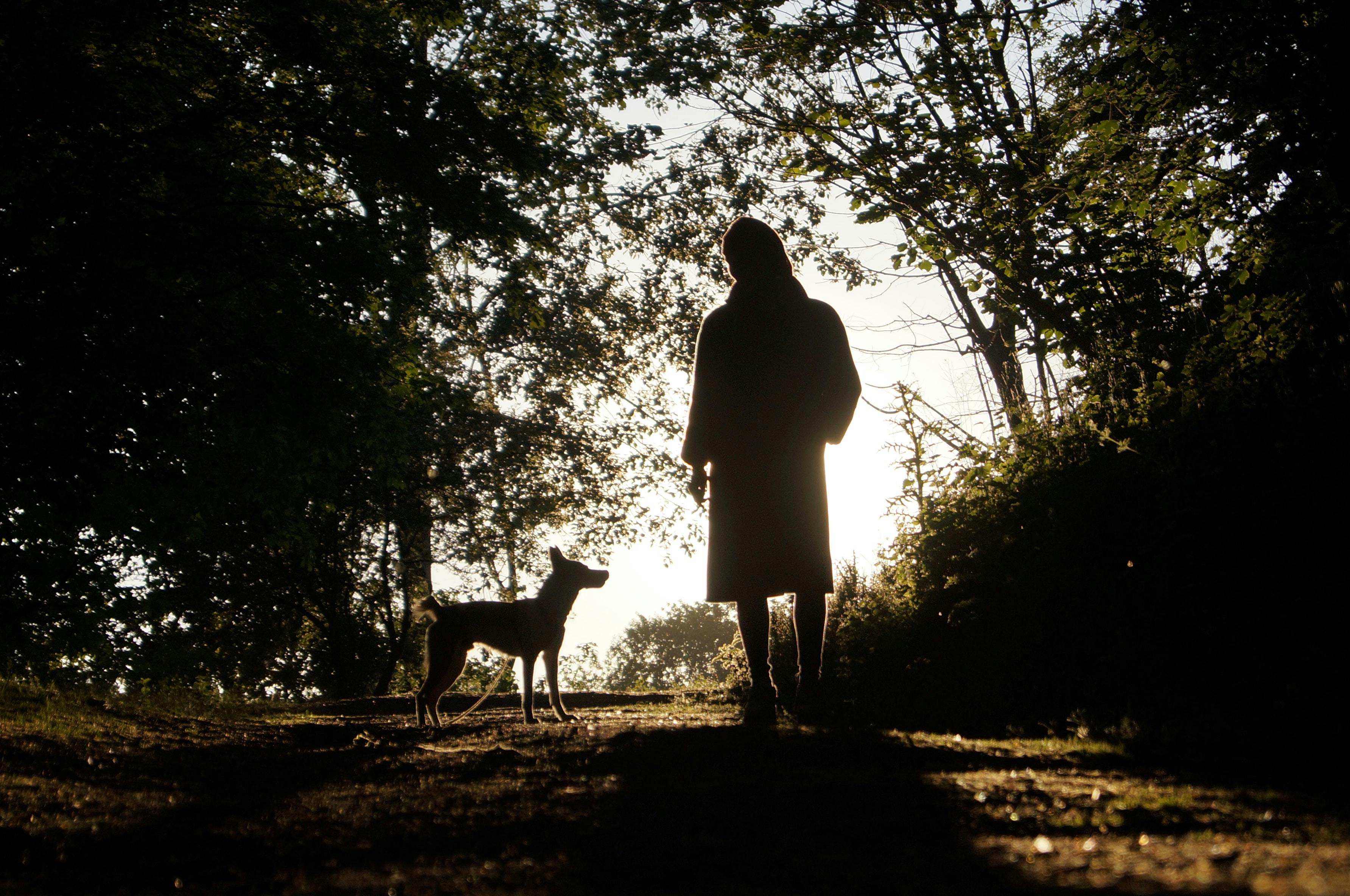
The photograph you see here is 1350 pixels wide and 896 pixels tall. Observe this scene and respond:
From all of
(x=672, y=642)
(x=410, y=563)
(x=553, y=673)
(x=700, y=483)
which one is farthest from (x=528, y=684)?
(x=672, y=642)

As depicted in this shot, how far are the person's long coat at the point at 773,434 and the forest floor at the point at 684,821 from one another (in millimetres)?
912

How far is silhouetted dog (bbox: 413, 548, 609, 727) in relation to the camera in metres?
7.68

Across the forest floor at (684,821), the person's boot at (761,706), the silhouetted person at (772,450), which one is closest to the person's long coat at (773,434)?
the silhouetted person at (772,450)

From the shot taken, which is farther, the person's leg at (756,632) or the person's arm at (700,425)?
the person's arm at (700,425)

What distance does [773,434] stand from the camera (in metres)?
5.25

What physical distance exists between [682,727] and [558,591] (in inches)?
138

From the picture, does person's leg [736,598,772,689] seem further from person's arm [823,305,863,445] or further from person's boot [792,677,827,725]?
person's arm [823,305,863,445]

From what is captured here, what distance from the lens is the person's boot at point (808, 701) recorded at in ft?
16.7

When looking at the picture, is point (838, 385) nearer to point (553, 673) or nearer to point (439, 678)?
point (553, 673)

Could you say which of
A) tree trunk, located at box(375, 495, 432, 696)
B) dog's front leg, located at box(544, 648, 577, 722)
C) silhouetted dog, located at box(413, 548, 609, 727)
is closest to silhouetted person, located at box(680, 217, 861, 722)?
silhouetted dog, located at box(413, 548, 609, 727)

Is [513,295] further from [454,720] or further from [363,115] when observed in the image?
[454,720]

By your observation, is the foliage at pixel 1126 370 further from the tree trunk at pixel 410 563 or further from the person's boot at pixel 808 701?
the tree trunk at pixel 410 563

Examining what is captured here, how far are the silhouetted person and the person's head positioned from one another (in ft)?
0.26

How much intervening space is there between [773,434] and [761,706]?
4.91 ft
